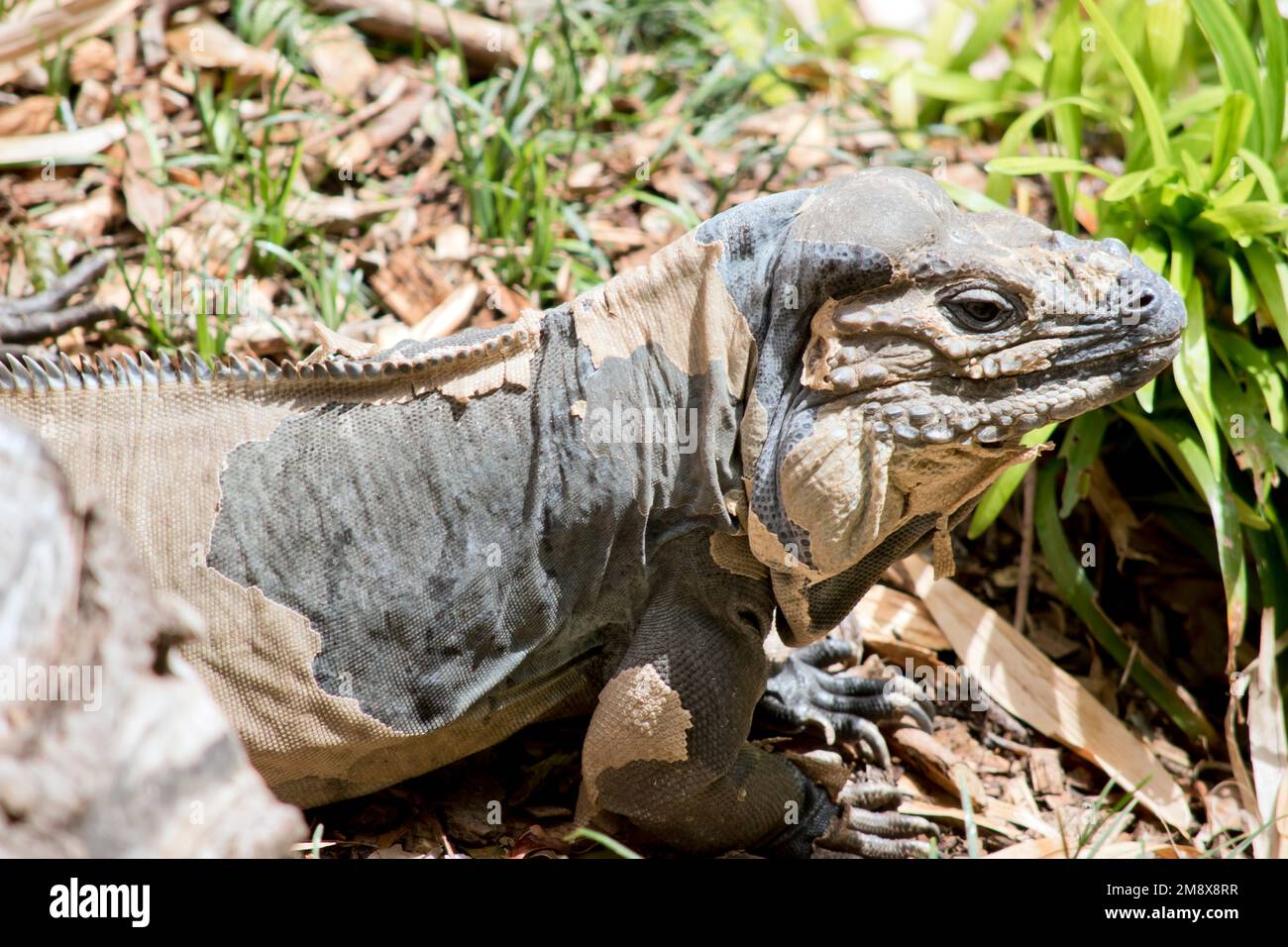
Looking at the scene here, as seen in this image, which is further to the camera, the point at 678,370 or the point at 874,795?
the point at 874,795

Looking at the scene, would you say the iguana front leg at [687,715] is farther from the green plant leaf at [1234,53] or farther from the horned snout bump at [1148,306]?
the green plant leaf at [1234,53]

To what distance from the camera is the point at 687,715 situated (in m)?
3.51

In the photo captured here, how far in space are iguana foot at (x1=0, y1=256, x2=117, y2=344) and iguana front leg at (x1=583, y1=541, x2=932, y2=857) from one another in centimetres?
266

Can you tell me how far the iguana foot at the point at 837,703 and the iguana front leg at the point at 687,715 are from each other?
2.02 ft

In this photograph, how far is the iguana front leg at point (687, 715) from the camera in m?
3.51

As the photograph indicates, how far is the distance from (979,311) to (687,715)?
132 cm

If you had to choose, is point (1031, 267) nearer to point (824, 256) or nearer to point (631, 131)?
point (824, 256)

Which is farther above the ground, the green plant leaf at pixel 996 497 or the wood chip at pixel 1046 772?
the green plant leaf at pixel 996 497

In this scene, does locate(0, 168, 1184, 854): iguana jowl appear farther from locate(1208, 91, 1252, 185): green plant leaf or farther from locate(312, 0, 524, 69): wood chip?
locate(312, 0, 524, 69): wood chip

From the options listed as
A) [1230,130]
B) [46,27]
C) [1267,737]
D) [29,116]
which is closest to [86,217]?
[29,116]

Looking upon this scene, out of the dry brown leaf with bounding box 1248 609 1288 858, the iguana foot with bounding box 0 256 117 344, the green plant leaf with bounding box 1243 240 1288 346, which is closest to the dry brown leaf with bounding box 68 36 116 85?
the iguana foot with bounding box 0 256 117 344

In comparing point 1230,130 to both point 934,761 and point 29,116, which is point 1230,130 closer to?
point 934,761

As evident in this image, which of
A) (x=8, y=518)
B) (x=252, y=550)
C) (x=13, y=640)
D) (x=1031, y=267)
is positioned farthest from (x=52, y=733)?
(x=1031, y=267)

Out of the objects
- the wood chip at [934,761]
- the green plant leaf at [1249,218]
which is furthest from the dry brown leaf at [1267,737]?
the green plant leaf at [1249,218]
